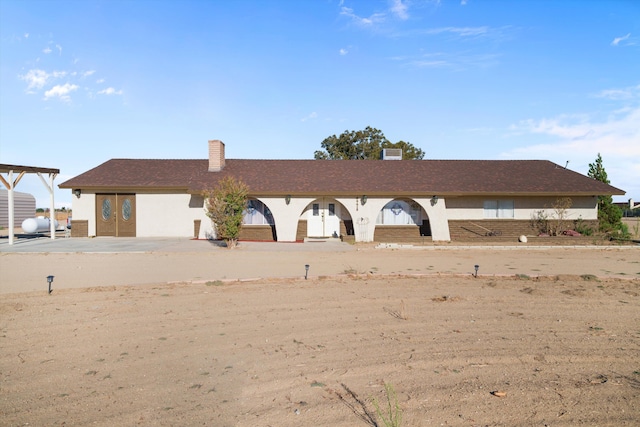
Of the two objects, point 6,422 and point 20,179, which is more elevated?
point 20,179

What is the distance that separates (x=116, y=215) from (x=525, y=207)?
21.3 metres

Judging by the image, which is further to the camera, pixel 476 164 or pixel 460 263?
pixel 476 164

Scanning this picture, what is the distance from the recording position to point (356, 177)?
23234mm

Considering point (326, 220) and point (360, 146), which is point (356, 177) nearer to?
point (326, 220)

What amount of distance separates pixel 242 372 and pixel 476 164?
78.8ft

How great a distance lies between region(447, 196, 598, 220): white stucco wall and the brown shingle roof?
671mm

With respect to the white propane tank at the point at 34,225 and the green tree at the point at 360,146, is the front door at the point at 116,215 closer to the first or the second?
the white propane tank at the point at 34,225

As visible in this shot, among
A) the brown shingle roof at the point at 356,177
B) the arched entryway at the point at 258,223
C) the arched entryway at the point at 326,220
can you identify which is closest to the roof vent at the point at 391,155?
the brown shingle roof at the point at 356,177

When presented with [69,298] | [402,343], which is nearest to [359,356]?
[402,343]

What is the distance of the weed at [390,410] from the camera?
3.82m

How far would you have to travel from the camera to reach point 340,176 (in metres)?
23.4

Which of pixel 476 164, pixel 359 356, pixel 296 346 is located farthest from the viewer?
pixel 476 164

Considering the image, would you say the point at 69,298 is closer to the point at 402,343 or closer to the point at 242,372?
the point at 242,372

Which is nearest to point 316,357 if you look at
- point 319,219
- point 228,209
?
point 228,209
